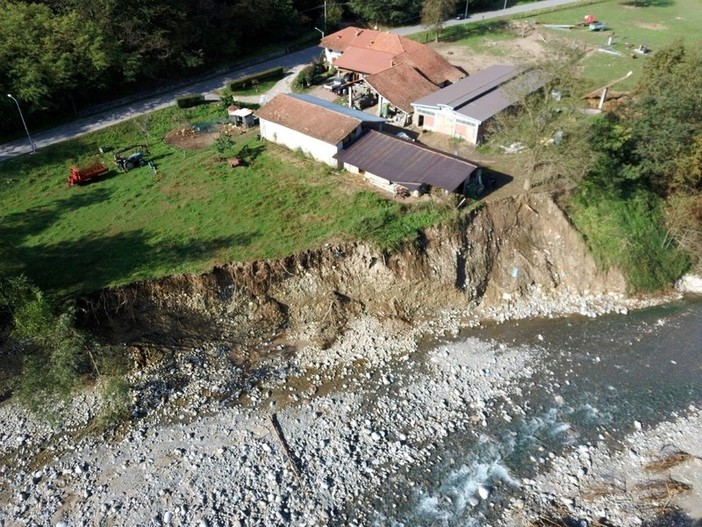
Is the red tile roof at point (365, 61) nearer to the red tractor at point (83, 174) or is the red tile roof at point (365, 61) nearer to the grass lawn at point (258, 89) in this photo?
the grass lawn at point (258, 89)

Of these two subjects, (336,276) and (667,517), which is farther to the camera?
(336,276)

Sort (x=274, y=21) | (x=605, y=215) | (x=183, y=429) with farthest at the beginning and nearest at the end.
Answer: (x=274, y=21) → (x=605, y=215) → (x=183, y=429)

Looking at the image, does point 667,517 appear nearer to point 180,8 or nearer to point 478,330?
point 478,330

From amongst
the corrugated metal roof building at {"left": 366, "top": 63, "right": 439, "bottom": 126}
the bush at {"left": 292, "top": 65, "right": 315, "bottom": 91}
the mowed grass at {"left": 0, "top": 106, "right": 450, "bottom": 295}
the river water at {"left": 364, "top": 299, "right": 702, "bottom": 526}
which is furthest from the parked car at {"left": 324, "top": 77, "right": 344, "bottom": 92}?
the river water at {"left": 364, "top": 299, "right": 702, "bottom": 526}

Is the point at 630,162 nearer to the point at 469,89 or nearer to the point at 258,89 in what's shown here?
the point at 469,89

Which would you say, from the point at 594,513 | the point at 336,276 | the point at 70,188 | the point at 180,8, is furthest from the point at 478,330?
the point at 180,8

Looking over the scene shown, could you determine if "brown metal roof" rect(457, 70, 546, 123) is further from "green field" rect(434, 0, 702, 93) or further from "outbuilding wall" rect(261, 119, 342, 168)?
"green field" rect(434, 0, 702, 93)
